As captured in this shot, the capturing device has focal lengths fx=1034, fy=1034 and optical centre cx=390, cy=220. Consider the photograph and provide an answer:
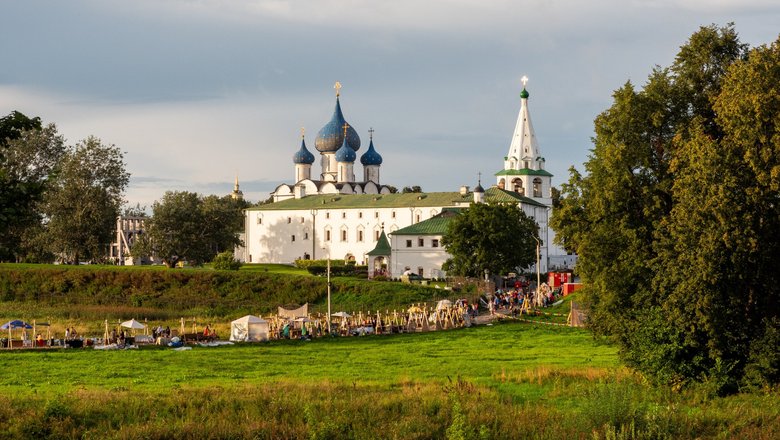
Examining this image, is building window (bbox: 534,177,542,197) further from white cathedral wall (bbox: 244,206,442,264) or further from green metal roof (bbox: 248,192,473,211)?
white cathedral wall (bbox: 244,206,442,264)

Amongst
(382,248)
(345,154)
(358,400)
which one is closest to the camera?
(358,400)

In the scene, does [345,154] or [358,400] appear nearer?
[358,400]

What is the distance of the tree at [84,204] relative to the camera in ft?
271

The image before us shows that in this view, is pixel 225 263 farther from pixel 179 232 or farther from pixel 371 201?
pixel 371 201

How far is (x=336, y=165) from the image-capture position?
400 ft

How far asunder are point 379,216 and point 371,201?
2591 millimetres

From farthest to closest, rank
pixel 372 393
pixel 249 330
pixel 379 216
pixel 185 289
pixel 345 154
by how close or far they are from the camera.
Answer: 1. pixel 345 154
2. pixel 379 216
3. pixel 185 289
4. pixel 249 330
5. pixel 372 393

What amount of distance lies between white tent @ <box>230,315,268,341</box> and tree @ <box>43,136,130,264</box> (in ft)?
143

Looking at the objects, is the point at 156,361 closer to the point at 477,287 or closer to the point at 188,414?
the point at 188,414

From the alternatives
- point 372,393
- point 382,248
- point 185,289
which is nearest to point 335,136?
point 382,248

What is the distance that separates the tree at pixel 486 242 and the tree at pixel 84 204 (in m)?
29.4

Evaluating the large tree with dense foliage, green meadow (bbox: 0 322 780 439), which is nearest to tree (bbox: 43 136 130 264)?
green meadow (bbox: 0 322 780 439)

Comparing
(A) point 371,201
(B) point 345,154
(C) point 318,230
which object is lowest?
(C) point 318,230

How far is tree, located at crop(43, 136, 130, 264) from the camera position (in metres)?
82.8
